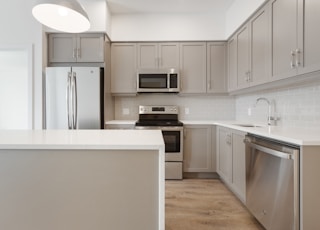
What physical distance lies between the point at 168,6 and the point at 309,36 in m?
2.44

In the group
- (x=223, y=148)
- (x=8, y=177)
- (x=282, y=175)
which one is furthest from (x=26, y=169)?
(x=223, y=148)

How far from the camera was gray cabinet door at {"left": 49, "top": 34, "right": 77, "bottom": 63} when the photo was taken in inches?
137

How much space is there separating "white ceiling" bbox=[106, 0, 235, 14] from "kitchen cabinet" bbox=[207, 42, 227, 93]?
0.58 m

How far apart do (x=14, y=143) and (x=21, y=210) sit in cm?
41

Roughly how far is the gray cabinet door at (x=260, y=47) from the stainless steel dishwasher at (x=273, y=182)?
82cm

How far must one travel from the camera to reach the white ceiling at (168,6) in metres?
3.46

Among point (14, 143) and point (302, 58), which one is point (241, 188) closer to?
point (302, 58)

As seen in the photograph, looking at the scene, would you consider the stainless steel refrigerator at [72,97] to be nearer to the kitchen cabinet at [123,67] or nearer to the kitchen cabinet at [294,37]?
the kitchen cabinet at [123,67]

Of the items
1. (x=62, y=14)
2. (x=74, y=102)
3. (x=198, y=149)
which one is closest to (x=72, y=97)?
(x=74, y=102)

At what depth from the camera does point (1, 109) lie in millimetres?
6492

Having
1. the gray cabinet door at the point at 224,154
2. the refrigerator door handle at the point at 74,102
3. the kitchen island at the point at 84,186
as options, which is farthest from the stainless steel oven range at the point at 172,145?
the kitchen island at the point at 84,186

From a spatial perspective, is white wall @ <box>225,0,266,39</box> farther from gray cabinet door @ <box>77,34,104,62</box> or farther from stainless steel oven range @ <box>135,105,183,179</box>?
gray cabinet door @ <box>77,34,104,62</box>

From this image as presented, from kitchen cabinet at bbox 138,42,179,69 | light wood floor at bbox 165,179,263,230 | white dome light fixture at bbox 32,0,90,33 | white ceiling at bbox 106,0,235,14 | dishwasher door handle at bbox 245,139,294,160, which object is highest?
white ceiling at bbox 106,0,235,14

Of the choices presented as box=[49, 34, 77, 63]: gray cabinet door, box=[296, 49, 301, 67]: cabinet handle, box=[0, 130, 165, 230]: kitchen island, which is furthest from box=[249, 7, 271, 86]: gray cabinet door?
box=[49, 34, 77, 63]: gray cabinet door
